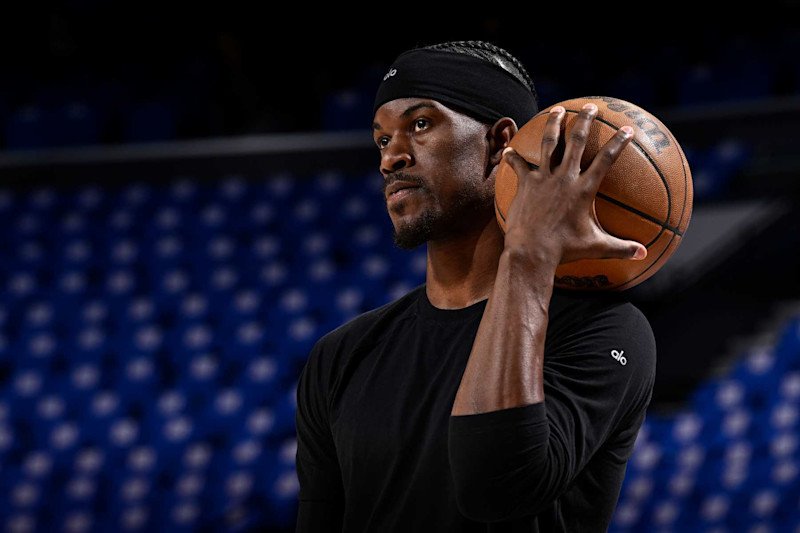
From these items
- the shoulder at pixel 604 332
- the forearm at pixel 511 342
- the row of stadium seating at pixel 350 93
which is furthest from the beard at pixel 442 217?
the row of stadium seating at pixel 350 93

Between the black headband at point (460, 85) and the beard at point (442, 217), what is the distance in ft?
0.47

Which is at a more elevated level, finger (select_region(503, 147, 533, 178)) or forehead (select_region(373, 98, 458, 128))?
forehead (select_region(373, 98, 458, 128))

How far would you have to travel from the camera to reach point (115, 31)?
9531 mm

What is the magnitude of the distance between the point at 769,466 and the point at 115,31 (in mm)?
7875

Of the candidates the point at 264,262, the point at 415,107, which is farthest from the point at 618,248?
the point at 264,262

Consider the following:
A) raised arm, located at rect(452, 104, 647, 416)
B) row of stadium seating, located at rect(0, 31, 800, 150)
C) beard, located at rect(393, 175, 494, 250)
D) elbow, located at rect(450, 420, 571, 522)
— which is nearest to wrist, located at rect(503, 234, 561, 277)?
raised arm, located at rect(452, 104, 647, 416)

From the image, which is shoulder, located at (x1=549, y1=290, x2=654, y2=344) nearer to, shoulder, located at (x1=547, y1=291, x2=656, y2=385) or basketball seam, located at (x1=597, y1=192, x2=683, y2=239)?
shoulder, located at (x1=547, y1=291, x2=656, y2=385)

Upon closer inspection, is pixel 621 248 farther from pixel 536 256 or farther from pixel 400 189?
pixel 400 189

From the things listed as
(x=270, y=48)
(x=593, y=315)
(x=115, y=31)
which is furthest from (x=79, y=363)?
(x=593, y=315)

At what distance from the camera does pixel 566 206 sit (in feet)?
3.79

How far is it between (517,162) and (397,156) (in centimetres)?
32

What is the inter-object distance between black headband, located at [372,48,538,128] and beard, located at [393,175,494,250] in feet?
0.47

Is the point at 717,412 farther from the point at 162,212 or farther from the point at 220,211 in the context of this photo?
the point at 162,212

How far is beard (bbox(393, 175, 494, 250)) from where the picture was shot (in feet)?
4.87
